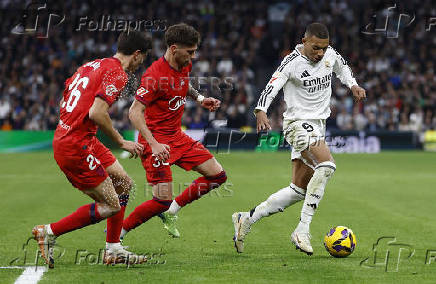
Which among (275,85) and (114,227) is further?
(275,85)

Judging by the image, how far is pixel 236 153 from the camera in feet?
88.7

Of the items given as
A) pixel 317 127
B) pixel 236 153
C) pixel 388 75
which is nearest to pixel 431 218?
pixel 317 127

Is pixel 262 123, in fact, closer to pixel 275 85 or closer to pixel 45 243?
pixel 275 85

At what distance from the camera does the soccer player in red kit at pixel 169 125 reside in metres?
7.94

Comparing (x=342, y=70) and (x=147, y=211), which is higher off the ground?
(x=342, y=70)

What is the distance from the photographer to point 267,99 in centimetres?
→ 789

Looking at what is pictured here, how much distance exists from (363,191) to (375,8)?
814 inches

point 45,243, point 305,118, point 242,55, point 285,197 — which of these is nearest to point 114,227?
point 45,243

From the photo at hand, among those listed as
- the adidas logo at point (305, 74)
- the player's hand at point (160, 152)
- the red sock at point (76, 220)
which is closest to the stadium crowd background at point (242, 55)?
the adidas logo at point (305, 74)

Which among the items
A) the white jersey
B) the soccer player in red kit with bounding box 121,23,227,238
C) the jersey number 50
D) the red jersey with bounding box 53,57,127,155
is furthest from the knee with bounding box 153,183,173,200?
the jersey number 50

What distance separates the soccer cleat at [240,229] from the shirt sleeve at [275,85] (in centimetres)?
124

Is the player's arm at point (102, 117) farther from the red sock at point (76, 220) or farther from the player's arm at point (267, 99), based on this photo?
the player's arm at point (267, 99)

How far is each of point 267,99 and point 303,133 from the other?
541 mm

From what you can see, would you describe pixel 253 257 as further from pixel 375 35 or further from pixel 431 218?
pixel 375 35
